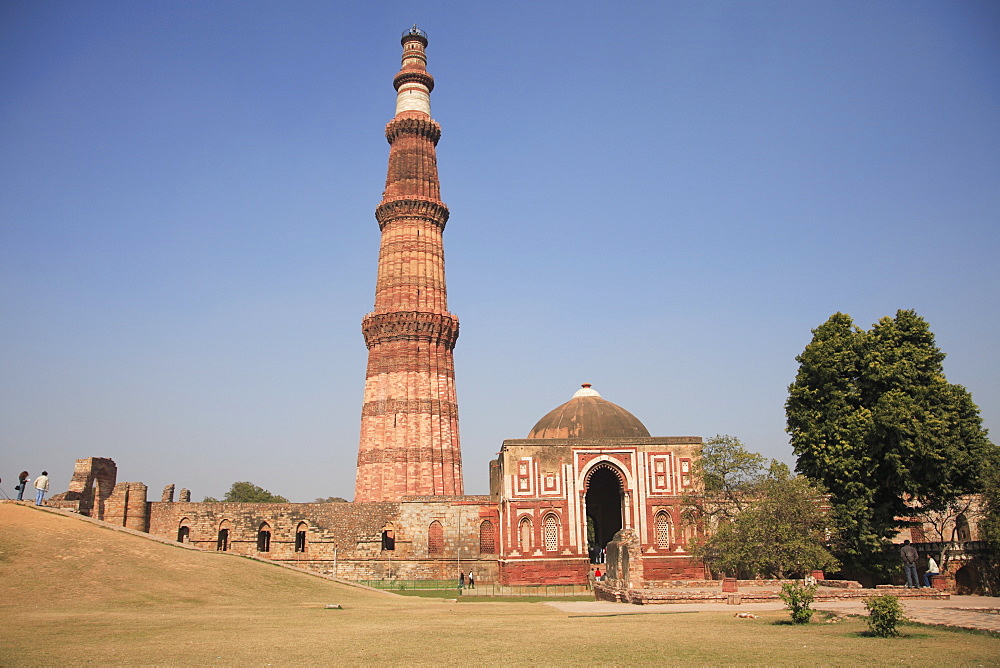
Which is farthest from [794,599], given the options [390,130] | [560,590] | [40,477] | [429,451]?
[390,130]

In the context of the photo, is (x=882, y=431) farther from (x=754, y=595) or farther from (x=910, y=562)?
(x=754, y=595)

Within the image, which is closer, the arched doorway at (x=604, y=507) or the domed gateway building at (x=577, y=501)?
the domed gateway building at (x=577, y=501)

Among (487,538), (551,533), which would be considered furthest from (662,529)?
(487,538)

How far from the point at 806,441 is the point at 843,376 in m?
2.39

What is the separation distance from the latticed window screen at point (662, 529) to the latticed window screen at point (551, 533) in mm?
3856

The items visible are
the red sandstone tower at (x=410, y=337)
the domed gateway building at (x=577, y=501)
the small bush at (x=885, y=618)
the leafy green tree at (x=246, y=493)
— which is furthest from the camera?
the leafy green tree at (x=246, y=493)

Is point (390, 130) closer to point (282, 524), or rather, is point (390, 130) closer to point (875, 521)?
point (282, 524)

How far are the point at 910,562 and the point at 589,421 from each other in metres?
13.5

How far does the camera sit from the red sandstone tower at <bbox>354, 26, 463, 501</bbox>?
3475cm

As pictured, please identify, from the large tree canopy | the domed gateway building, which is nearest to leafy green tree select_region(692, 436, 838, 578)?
the large tree canopy

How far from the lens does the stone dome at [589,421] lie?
1247 inches

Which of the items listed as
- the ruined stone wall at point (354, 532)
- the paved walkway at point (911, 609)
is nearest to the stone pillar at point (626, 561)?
the paved walkway at point (911, 609)

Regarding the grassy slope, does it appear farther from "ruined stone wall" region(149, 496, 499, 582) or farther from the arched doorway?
the arched doorway

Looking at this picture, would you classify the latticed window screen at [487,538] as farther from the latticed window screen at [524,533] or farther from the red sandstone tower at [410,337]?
the red sandstone tower at [410,337]
